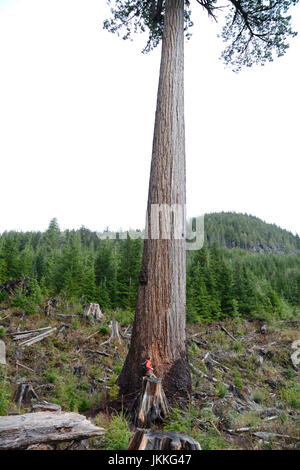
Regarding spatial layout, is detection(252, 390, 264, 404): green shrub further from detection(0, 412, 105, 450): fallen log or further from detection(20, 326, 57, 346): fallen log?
detection(20, 326, 57, 346): fallen log

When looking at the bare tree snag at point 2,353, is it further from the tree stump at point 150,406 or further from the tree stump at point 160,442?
the tree stump at point 160,442

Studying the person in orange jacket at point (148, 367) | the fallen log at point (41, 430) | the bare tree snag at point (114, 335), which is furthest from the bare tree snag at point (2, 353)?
the person in orange jacket at point (148, 367)

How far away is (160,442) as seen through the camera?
6.00 ft

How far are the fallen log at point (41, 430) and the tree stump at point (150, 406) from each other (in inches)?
22.2

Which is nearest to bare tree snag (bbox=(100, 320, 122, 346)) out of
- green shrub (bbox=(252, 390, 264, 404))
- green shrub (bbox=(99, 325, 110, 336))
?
green shrub (bbox=(99, 325, 110, 336))

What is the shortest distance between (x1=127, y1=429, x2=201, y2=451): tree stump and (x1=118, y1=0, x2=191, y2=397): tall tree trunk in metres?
1.23

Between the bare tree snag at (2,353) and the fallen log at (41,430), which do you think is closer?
the fallen log at (41,430)

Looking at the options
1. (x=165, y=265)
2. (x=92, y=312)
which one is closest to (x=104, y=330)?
(x=92, y=312)

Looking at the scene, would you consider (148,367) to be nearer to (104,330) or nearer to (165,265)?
(165,265)

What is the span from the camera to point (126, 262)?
15.0 metres

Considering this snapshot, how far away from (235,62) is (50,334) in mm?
8686

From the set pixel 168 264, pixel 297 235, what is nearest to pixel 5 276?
pixel 168 264

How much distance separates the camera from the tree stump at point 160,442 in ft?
5.90
